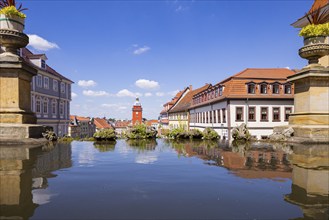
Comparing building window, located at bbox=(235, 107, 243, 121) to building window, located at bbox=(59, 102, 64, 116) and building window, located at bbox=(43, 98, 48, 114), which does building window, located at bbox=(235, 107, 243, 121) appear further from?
building window, located at bbox=(59, 102, 64, 116)

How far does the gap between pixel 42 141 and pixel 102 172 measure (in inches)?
216

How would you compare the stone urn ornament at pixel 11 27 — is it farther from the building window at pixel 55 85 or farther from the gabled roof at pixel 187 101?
the gabled roof at pixel 187 101

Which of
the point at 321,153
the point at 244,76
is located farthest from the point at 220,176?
the point at 244,76

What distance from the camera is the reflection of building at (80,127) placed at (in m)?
68.6

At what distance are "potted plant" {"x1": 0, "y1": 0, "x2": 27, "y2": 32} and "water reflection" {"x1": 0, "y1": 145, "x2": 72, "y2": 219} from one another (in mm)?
5111

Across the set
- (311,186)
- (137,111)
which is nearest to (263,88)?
(311,186)

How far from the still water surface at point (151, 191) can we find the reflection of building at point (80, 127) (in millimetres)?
63647

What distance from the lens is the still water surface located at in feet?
10.4

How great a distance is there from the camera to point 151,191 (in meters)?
4.21

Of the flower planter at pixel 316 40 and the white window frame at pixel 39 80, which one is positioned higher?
the white window frame at pixel 39 80

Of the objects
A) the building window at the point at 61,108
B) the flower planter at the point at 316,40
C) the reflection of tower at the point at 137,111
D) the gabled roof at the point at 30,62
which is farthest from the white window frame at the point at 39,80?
the reflection of tower at the point at 137,111

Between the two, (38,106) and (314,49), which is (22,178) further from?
(38,106)

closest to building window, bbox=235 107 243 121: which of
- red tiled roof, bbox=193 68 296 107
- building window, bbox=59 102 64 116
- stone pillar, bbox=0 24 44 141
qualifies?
red tiled roof, bbox=193 68 296 107

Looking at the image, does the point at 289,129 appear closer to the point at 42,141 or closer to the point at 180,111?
the point at 42,141
